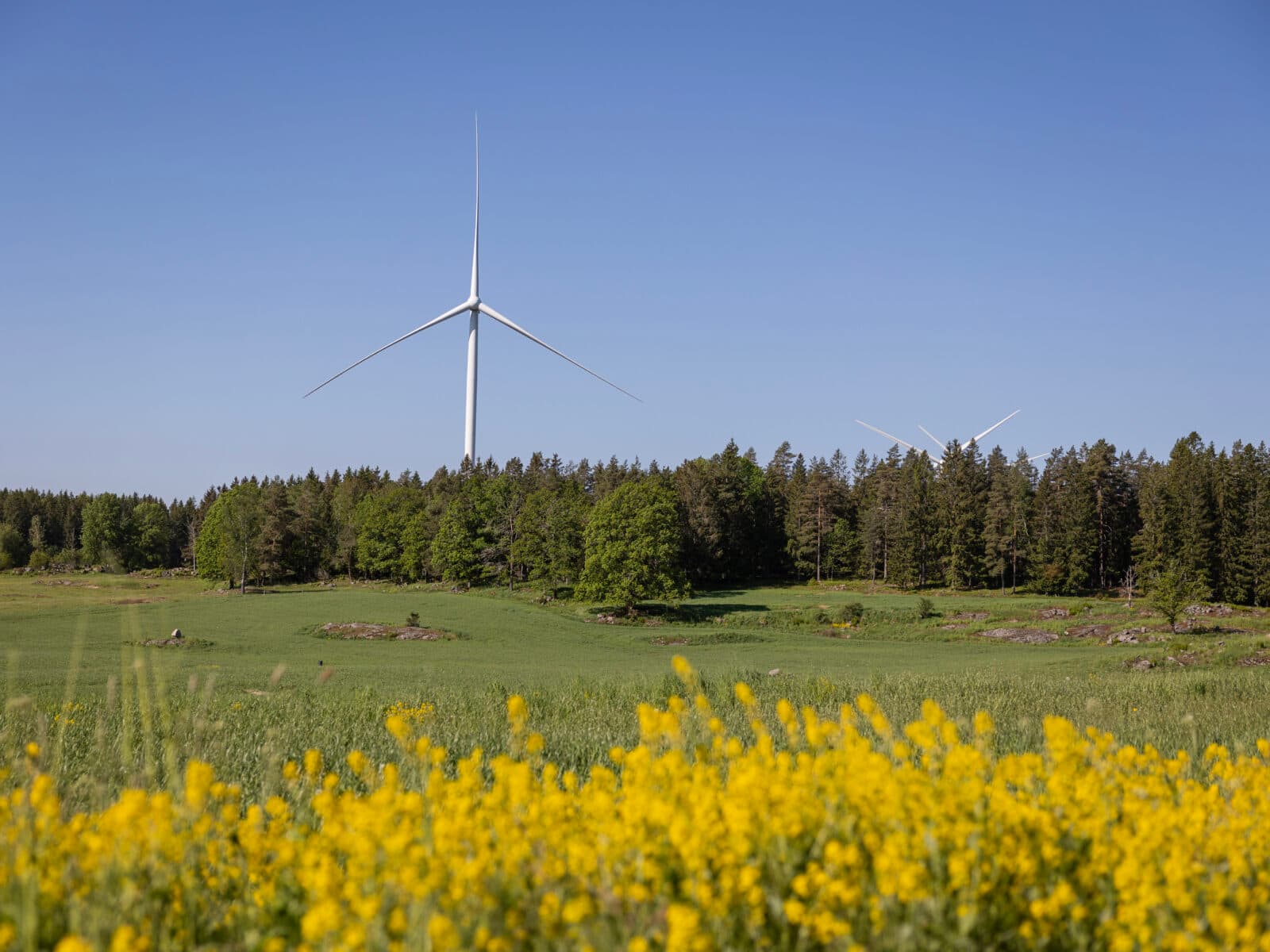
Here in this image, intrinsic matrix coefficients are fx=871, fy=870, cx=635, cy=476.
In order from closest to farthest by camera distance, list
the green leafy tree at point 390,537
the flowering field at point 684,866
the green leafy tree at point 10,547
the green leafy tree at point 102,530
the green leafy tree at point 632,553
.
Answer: the flowering field at point 684,866, the green leafy tree at point 632,553, the green leafy tree at point 390,537, the green leafy tree at point 10,547, the green leafy tree at point 102,530

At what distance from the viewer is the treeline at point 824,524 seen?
280 ft

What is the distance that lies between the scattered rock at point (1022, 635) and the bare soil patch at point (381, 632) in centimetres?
3260

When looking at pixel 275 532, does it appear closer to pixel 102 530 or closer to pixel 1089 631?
pixel 102 530

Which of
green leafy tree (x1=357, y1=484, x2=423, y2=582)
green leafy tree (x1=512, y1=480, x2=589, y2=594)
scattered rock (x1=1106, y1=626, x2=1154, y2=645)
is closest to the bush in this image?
scattered rock (x1=1106, y1=626, x2=1154, y2=645)

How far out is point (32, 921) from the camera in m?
2.81

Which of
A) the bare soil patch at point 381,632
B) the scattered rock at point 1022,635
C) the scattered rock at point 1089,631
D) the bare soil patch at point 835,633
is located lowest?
the bare soil patch at point 835,633

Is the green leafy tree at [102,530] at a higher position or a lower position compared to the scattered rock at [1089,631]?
higher

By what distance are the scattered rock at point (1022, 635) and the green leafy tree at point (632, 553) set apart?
21044 mm

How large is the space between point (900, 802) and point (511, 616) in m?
59.8

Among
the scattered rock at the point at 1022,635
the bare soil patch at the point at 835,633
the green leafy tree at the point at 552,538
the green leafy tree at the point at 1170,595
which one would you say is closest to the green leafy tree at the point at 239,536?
the green leafy tree at the point at 552,538

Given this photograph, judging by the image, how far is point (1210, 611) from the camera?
64188 mm

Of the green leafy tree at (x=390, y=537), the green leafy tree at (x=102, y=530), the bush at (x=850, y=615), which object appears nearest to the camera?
the bush at (x=850, y=615)

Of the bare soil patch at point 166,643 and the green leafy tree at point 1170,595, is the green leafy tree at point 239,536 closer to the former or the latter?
the bare soil patch at point 166,643

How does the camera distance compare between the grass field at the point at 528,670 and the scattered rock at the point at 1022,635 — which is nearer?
the grass field at the point at 528,670
